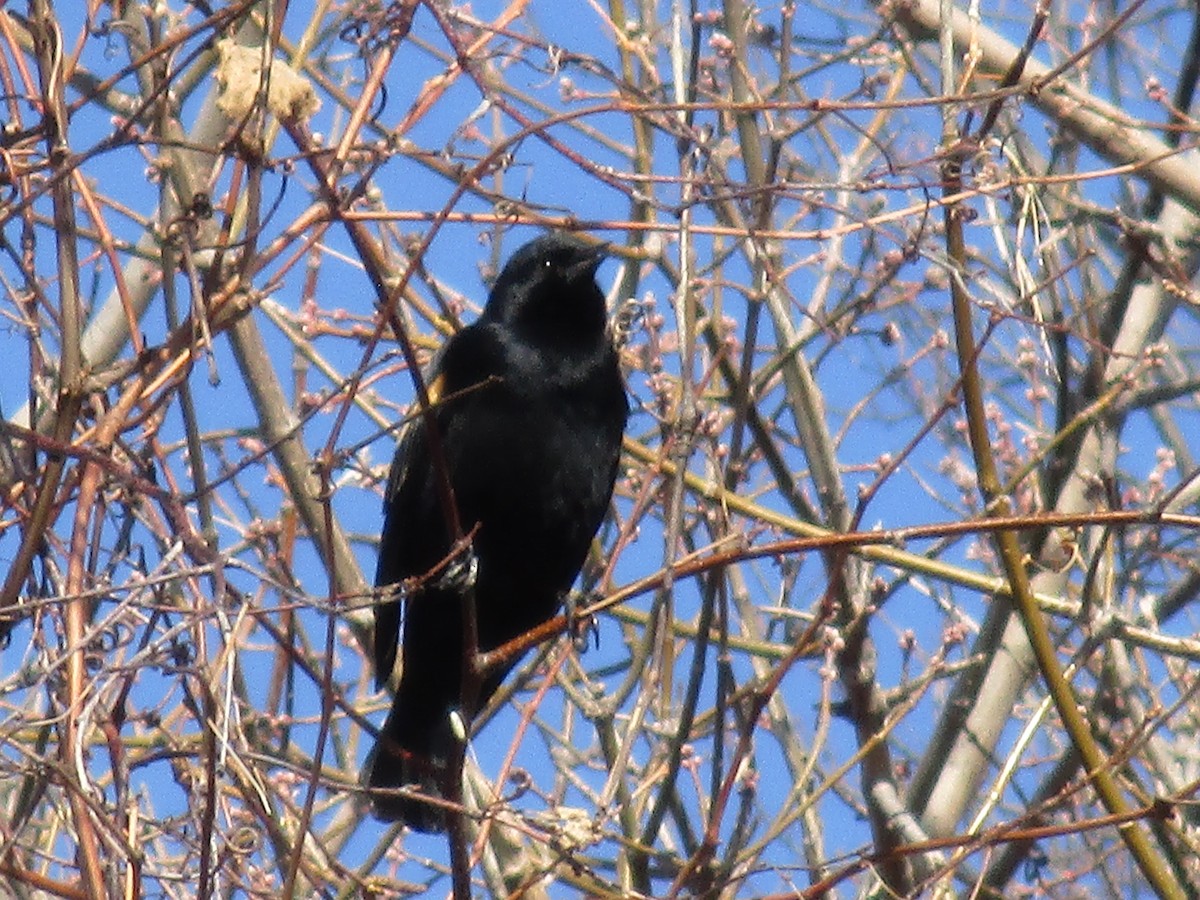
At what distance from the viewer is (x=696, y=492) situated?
3.85 meters

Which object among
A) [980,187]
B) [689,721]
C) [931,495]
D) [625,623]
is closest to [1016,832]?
[689,721]

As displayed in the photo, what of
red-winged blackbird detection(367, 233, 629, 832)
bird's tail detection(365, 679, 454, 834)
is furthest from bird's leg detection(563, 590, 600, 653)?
bird's tail detection(365, 679, 454, 834)

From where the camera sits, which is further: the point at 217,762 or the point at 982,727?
the point at 982,727

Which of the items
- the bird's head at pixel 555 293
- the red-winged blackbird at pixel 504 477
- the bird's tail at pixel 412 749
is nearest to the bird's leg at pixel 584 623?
the red-winged blackbird at pixel 504 477

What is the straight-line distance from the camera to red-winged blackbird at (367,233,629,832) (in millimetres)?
4105

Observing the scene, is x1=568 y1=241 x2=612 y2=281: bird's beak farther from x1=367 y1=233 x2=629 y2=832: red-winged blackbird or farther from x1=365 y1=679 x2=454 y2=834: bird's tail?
x1=365 y1=679 x2=454 y2=834: bird's tail

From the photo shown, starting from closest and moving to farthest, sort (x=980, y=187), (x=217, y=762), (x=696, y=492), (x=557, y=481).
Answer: (x=217, y=762)
(x=980, y=187)
(x=696, y=492)
(x=557, y=481)

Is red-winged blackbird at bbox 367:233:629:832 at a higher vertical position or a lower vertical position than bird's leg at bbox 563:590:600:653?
higher

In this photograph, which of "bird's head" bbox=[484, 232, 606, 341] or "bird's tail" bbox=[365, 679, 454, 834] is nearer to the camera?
"bird's tail" bbox=[365, 679, 454, 834]

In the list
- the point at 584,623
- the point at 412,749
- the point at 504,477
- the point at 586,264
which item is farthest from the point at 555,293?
the point at 412,749

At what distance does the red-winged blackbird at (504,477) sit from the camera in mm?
4105

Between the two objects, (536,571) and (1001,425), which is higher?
(1001,425)

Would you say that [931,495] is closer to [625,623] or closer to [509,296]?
[625,623]

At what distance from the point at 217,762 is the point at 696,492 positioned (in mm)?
1962
